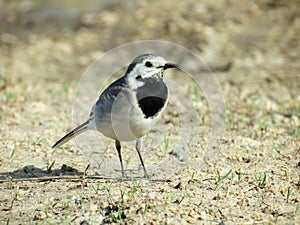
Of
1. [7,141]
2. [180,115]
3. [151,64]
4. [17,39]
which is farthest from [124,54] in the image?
[151,64]

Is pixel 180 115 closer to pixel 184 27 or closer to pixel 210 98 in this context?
pixel 210 98

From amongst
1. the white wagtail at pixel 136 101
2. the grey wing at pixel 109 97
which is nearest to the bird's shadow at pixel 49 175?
the white wagtail at pixel 136 101

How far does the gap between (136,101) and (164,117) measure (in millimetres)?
2070

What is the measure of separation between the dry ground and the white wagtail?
0.47 metres

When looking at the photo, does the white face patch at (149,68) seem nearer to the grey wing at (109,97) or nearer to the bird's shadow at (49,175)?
the grey wing at (109,97)

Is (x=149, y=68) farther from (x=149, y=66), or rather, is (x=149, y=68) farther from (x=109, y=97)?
(x=109, y=97)

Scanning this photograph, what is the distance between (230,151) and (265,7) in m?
5.98

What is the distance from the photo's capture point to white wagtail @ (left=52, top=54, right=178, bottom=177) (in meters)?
4.99

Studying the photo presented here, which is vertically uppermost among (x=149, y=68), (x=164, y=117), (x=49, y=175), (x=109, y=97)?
(x=164, y=117)

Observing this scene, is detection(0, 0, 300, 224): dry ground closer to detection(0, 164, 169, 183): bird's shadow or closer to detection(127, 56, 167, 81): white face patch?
detection(0, 164, 169, 183): bird's shadow

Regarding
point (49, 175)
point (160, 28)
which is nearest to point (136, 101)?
point (49, 175)

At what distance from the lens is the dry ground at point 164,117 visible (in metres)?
4.57

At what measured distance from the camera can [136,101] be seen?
16.4 ft

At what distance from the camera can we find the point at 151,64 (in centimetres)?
513
